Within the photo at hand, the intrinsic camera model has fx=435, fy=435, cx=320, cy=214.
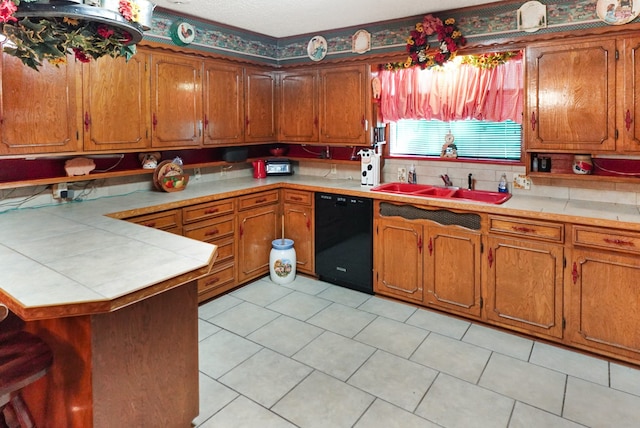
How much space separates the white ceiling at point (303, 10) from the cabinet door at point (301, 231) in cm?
175

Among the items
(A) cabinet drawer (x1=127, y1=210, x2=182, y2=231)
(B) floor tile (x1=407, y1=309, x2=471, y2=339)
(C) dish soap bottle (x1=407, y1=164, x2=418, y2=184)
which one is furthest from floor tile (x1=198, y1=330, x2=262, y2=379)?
(C) dish soap bottle (x1=407, y1=164, x2=418, y2=184)

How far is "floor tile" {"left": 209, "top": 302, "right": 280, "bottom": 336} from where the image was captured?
3.37 metres

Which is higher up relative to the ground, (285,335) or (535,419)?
(285,335)

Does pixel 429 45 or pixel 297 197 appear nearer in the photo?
pixel 429 45

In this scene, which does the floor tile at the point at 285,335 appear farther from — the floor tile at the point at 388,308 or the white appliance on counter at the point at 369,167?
the white appliance on counter at the point at 369,167

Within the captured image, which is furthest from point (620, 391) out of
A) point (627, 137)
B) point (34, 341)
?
point (34, 341)

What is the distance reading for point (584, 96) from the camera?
3.04 meters

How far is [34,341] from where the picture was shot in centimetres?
171

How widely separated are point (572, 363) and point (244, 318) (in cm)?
238

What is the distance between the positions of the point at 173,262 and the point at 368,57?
298cm

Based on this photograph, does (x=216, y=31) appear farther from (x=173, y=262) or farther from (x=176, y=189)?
(x=173, y=262)

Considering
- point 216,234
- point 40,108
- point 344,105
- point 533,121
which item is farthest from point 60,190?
point 533,121

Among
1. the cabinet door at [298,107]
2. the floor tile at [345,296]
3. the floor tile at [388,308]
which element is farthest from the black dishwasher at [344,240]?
the cabinet door at [298,107]

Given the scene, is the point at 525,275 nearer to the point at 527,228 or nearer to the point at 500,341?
the point at 527,228
